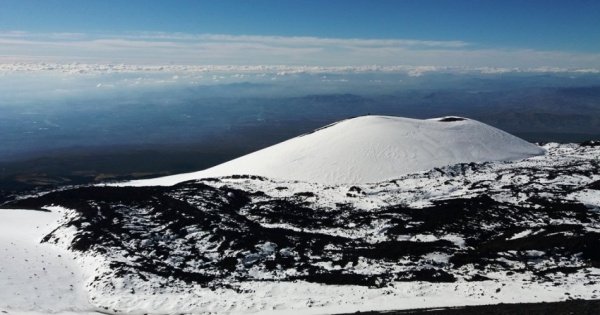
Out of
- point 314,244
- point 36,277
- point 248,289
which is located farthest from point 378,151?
point 36,277

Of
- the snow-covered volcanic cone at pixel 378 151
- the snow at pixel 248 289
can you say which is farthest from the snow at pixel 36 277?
the snow-covered volcanic cone at pixel 378 151

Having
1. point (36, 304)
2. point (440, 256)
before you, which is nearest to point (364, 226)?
point (440, 256)

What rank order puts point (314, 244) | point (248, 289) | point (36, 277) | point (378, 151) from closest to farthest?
point (248, 289) → point (36, 277) → point (314, 244) → point (378, 151)

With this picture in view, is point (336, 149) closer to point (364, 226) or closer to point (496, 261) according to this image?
point (364, 226)

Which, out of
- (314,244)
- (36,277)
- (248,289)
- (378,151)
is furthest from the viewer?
(378,151)

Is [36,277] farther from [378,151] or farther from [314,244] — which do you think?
[378,151]

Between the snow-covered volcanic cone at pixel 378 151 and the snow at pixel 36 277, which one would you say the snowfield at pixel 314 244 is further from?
the snow-covered volcanic cone at pixel 378 151
